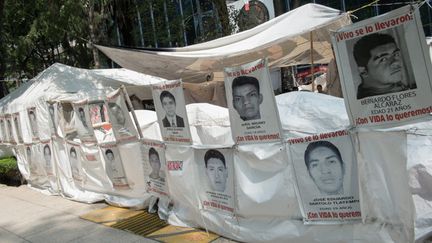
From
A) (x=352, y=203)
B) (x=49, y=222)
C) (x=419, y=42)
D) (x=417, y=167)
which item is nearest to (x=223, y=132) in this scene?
(x=352, y=203)

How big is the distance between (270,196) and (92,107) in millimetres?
4379

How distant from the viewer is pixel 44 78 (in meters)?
12.8

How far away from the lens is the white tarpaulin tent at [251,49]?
789cm

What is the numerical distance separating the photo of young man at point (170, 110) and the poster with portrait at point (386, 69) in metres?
2.52

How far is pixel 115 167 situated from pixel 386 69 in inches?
203

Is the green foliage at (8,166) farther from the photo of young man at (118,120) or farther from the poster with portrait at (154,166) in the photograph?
the poster with portrait at (154,166)

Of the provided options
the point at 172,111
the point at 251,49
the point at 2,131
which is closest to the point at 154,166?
the point at 172,111

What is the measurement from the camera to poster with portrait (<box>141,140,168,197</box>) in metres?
6.67

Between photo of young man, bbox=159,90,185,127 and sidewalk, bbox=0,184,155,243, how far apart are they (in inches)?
62.6

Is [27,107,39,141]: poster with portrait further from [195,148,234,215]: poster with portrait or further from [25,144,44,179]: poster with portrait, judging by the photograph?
[195,148,234,215]: poster with portrait

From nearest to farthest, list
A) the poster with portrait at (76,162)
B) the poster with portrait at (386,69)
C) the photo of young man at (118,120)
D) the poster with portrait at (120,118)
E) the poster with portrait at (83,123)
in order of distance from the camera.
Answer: the poster with portrait at (386,69) < the poster with portrait at (120,118) < the photo of young man at (118,120) < the poster with portrait at (83,123) < the poster with portrait at (76,162)

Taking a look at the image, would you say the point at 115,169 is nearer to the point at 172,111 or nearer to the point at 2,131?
the point at 172,111

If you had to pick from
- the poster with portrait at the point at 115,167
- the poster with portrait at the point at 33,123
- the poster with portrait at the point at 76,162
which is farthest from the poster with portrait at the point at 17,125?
the poster with portrait at the point at 115,167

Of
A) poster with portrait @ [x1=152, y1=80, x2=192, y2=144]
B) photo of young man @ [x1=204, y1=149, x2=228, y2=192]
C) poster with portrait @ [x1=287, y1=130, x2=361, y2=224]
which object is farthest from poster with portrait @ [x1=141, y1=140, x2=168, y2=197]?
poster with portrait @ [x1=287, y1=130, x2=361, y2=224]
